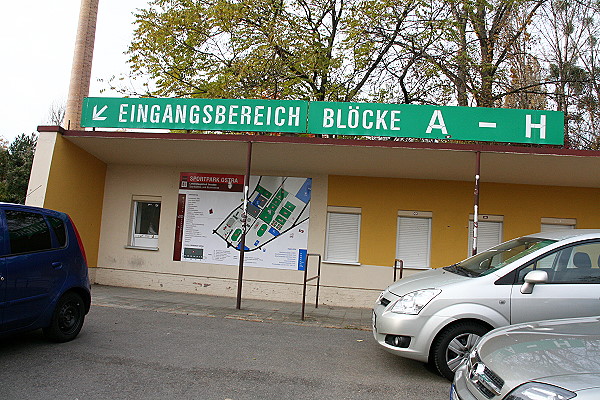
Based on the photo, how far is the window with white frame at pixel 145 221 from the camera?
11.1 metres

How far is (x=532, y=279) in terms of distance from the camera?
4.45m

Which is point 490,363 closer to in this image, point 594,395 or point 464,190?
point 594,395

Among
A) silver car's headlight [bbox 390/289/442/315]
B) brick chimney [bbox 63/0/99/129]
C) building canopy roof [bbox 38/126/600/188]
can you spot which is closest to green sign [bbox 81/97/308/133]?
building canopy roof [bbox 38/126/600/188]

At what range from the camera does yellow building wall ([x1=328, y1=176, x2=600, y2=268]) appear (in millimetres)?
10203

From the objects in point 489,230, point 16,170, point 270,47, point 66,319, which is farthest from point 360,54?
point 16,170

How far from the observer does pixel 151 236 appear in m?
11.2

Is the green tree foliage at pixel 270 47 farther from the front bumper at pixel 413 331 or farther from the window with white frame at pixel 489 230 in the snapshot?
the front bumper at pixel 413 331

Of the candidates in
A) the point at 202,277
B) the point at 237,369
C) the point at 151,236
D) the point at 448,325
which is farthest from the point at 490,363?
the point at 151,236

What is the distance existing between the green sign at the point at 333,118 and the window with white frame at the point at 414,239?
2.59 metres

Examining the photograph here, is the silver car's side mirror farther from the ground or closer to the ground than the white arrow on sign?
closer to the ground

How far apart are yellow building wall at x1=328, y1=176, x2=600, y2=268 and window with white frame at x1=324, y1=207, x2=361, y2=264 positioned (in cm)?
17

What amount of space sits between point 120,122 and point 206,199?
2634 mm

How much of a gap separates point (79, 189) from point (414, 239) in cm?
775

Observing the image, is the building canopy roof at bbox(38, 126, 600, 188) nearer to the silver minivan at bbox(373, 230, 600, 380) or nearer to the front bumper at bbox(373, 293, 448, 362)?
the silver minivan at bbox(373, 230, 600, 380)
